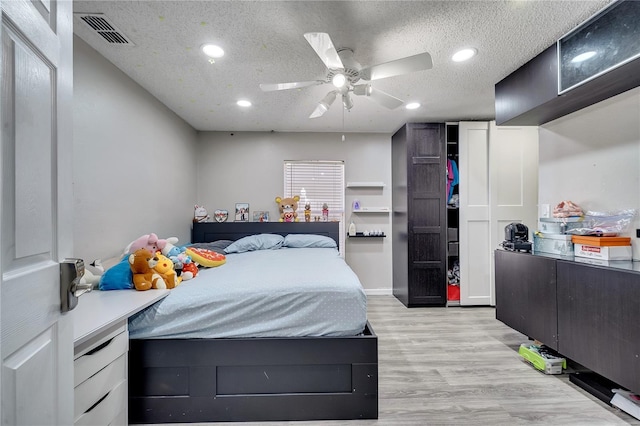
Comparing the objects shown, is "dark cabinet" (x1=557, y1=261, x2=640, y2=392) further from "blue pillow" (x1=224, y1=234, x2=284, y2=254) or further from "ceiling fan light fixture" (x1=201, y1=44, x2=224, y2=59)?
"ceiling fan light fixture" (x1=201, y1=44, x2=224, y2=59)

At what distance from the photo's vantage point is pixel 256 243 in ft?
11.2

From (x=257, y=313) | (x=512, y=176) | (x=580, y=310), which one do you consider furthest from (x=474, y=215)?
(x=257, y=313)

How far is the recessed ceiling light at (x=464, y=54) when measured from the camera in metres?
2.04

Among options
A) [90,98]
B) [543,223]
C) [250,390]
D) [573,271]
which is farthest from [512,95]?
[90,98]

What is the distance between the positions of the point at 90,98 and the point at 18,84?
71.3 inches

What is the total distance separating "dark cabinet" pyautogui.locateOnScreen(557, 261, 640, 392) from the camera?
147 cm

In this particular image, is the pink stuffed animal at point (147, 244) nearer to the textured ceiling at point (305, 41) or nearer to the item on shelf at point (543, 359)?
the textured ceiling at point (305, 41)

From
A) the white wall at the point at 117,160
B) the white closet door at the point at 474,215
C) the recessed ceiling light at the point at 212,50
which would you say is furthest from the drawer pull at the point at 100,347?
the white closet door at the point at 474,215

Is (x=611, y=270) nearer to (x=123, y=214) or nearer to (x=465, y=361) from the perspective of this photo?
(x=465, y=361)

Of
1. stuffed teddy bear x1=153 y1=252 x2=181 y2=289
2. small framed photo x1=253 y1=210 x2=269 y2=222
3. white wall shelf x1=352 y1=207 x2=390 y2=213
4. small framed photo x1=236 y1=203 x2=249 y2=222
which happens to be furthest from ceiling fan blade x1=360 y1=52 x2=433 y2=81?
small framed photo x1=236 y1=203 x2=249 y2=222

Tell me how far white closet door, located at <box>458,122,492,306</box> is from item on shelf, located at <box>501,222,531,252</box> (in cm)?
102

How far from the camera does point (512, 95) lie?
7.86 ft

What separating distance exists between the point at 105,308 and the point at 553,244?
305cm

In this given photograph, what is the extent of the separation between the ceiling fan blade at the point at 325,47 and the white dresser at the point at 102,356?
1.70 m
